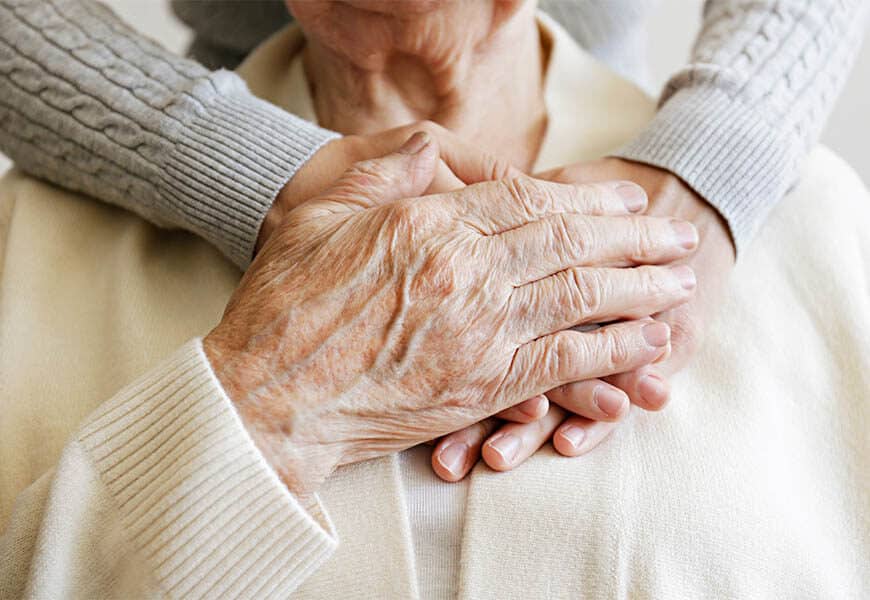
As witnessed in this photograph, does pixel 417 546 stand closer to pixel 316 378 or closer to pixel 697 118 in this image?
pixel 316 378

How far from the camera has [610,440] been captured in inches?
30.7

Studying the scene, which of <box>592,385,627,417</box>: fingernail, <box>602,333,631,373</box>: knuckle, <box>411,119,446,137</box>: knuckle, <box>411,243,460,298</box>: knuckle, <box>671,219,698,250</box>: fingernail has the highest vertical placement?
<box>411,119,446,137</box>: knuckle

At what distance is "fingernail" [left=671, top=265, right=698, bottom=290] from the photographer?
812 mm

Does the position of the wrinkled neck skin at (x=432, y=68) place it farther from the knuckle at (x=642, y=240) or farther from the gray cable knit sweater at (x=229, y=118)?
the knuckle at (x=642, y=240)

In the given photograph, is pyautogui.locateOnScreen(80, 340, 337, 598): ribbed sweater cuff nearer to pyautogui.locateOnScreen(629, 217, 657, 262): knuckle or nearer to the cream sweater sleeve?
the cream sweater sleeve

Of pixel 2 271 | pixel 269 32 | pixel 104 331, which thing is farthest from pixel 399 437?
pixel 269 32

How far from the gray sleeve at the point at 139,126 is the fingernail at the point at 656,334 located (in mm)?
353

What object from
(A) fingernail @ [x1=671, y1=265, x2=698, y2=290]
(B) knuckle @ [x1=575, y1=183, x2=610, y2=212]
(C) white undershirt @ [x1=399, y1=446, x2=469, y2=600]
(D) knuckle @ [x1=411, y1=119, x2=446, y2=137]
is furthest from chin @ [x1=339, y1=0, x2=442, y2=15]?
(C) white undershirt @ [x1=399, y1=446, x2=469, y2=600]

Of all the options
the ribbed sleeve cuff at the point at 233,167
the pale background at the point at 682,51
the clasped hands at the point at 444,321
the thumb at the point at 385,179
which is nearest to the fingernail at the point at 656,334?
the clasped hands at the point at 444,321

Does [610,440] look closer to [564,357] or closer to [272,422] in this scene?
[564,357]

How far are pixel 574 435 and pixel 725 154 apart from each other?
333 millimetres

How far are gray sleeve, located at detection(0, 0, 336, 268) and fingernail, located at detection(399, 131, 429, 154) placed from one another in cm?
10

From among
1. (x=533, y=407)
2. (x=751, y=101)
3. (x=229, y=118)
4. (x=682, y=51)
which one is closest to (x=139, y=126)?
(x=229, y=118)

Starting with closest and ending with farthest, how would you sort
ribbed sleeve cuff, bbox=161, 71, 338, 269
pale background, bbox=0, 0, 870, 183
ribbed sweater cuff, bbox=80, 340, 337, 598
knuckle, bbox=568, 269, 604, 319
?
1. ribbed sweater cuff, bbox=80, 340, 337, 598
2. knuckle, bbox=568, 269, 604, 319
3. ribbed sleeve cuff, bbox=161, 71, 338, 269
4. pale background, bbox=0, 0, 870, 183
